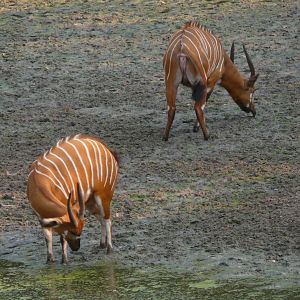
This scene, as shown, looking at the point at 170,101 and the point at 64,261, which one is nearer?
the point at 64,261

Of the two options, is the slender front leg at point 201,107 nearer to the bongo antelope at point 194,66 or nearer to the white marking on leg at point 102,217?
the bongo antelope at point 194,66

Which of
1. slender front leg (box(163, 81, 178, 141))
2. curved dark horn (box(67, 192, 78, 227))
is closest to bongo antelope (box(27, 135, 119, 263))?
curved dark horn (box(67, 192, 78, 227))

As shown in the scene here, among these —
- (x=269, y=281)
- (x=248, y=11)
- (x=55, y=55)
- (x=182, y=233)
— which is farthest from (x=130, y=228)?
(x=248, y=11)

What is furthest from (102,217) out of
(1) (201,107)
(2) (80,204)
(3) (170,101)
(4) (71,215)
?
(1) (201,107)

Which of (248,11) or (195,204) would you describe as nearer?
(195,204)

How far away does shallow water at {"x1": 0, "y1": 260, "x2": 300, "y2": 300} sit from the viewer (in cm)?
943

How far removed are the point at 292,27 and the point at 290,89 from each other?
2322 mm

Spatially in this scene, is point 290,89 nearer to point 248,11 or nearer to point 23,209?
point 248,11

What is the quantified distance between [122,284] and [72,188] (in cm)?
91

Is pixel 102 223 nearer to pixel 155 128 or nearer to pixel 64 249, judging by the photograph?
pixel 64 249

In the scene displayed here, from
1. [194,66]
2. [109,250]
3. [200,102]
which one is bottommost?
[109,250]

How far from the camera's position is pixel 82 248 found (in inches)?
418

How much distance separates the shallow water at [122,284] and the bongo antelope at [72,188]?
26 centimetres

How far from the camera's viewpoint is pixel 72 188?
10.2 meters
